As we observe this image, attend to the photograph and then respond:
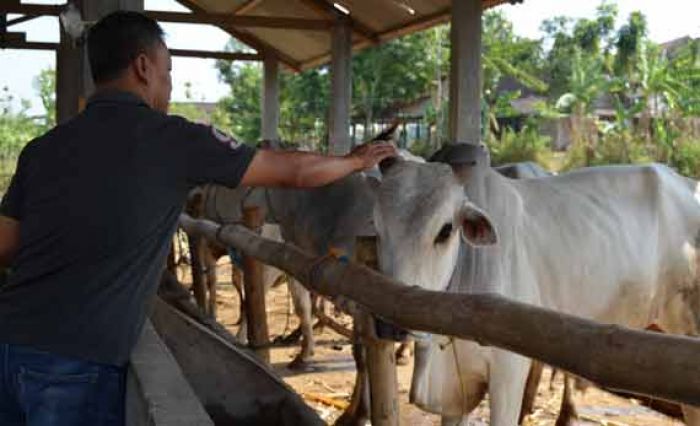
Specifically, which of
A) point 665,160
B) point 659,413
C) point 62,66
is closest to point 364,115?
point 665,160

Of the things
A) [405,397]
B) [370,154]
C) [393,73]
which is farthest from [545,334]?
[393,73]

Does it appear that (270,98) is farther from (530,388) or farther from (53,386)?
(53,386)

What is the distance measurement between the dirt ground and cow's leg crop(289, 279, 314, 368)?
0.12 meters

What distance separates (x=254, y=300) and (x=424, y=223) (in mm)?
2290

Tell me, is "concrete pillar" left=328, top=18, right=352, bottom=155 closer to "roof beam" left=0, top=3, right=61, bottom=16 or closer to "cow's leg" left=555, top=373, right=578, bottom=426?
"roof beam" left=0, top=3, right=61, bottom=16

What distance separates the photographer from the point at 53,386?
2.22 metres

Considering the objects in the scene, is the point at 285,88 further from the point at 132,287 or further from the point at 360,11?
the point at 132,287

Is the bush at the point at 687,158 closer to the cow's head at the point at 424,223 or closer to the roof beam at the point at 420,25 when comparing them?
the roof beam at the point at 420,25

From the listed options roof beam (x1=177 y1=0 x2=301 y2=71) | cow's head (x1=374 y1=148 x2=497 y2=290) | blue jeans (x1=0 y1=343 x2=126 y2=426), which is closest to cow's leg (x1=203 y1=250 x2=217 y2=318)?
cow's head (x1=374 y1=148 x2=497 y2=290)

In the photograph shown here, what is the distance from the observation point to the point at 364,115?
31.9m

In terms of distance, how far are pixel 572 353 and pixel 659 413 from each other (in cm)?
539

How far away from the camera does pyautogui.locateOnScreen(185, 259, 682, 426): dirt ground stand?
639 centimetres

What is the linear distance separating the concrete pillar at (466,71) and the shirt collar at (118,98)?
199 inches

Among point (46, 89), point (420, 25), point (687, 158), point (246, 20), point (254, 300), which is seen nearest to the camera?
point (254, 300)
